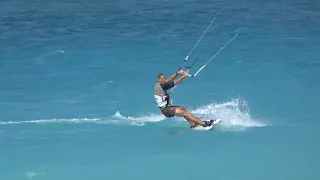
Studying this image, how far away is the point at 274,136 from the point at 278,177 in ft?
8.27

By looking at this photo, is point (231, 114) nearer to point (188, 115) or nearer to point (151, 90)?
point (188, 115)

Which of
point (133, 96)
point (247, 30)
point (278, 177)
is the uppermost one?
point (247, 30)

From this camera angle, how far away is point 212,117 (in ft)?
68.7

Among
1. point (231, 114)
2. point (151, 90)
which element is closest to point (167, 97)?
point (231, 114)

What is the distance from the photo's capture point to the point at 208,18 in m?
32.5

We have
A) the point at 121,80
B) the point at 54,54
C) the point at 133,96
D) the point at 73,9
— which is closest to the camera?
the point at 133,96

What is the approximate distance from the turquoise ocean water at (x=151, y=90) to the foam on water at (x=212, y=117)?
57 mm

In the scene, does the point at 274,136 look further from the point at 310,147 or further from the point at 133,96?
the point at 133,96

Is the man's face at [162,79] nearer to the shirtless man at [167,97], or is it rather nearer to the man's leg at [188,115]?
the shirtless man at [167,97]

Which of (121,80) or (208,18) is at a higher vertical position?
(208,18)

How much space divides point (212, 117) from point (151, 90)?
3.50 metres

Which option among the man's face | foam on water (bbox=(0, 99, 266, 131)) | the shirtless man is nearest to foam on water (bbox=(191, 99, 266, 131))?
foam on water (bbox=(0, 99, 266, 131))

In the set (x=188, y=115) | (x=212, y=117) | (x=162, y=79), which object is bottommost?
(x=212, y=117)

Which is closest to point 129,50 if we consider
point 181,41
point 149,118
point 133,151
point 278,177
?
point 181,41
